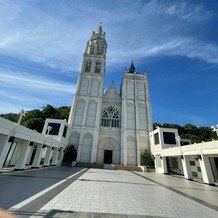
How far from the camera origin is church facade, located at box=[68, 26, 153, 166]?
32250 mm

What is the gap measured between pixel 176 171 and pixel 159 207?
74.0 feet

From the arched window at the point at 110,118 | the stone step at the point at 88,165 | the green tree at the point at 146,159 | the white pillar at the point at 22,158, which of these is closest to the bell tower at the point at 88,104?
the stone step at the point at 88,165

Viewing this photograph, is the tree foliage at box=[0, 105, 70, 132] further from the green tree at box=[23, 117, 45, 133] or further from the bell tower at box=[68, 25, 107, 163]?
the bell tower at box=[68, 25, 107, 163]

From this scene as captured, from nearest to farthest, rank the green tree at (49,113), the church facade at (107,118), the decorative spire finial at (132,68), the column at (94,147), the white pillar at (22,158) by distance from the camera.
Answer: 1. the white pillar at (22,158)
2. the column at (94,147)
3. the church facade at (107,118)
4. the decorative spire finial at (132,68)
5. the green tree at (49,113)

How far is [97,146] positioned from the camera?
32.9 metres

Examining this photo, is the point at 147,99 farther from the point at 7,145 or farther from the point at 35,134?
the point at 7,145

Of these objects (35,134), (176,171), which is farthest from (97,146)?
(35,134)

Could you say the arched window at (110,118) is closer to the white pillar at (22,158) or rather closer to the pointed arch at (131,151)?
the pointed arch at (131,151)

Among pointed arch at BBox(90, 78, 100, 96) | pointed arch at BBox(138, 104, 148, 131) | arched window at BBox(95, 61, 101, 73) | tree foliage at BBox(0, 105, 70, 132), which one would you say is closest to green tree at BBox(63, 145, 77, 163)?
pointed arch at BBox(90, 78, 100, 96)

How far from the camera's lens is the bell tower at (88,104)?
32.0 metres

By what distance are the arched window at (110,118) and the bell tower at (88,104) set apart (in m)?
2.45

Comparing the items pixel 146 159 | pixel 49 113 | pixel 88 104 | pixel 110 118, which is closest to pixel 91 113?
pixel 88 104

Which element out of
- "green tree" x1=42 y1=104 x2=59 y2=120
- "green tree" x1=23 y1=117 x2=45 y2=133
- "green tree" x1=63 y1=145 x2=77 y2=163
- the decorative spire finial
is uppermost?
the decorative spire finial

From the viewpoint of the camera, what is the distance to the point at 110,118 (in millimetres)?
36125
